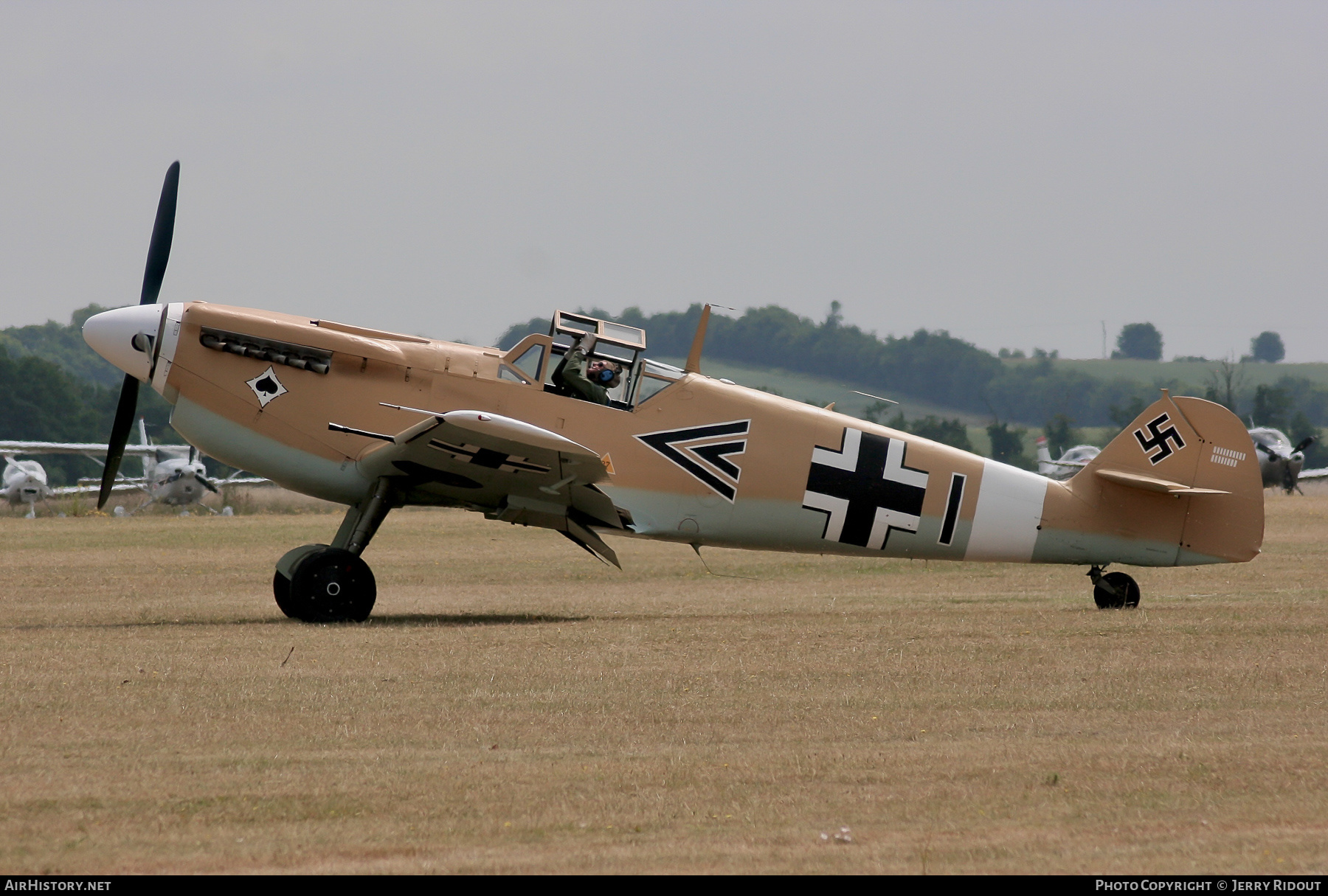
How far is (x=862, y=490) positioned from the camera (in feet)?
39.2

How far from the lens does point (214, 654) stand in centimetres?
888

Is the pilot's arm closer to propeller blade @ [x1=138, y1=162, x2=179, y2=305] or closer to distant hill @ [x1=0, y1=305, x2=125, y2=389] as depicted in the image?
propeller blade @ [x1=138, y1=162, x2=179, y2=305]

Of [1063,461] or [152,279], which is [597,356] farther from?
[1063,461]

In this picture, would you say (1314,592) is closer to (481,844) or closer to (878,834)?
(878,834)

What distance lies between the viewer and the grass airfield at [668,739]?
454cm

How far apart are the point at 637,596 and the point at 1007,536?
430 centimetres

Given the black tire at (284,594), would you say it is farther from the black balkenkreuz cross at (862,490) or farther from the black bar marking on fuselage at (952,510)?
the black bar marking on fuselage at (952,510)

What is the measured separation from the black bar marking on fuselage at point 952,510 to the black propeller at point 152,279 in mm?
Answer: 7553

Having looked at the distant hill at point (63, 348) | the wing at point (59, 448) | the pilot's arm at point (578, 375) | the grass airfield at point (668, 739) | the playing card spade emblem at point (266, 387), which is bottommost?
Answer: the distant hill at point (63, 348)

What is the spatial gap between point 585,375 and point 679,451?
3.52ft

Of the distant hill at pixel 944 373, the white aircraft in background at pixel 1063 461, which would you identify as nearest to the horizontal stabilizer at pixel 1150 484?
the white aircraft in background at pixel 1063 461

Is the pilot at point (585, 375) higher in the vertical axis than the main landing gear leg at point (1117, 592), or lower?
higher

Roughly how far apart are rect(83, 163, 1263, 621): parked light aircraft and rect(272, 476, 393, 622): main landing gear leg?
2 cm

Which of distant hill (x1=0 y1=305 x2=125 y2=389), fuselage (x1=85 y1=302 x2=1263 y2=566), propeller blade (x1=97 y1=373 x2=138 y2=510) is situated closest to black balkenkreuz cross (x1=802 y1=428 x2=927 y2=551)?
fuselage (x1=85 y1=302 x2=1263 y2=566)
